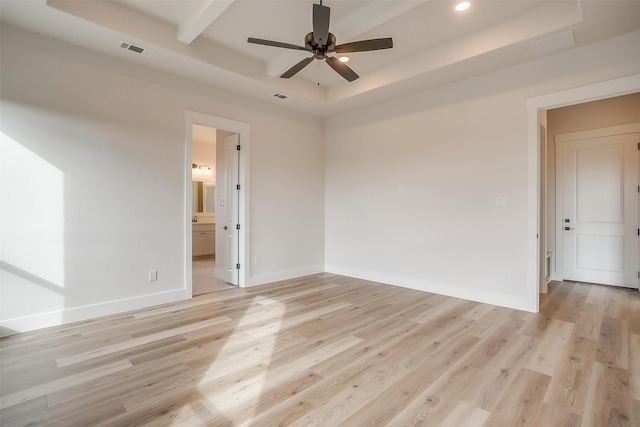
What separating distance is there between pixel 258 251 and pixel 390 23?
145 inches

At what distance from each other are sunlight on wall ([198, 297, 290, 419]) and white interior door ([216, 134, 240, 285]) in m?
1.68

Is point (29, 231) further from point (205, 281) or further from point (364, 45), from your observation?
point (364, 45)

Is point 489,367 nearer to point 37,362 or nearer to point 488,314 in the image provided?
point 488,314

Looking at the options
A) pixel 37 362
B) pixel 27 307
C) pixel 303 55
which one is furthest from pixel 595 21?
pixel 27 307

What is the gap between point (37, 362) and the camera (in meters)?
2.48

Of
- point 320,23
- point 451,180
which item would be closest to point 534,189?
point 451,180

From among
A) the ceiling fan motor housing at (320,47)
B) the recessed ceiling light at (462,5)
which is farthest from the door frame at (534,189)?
the ceiling fan motor housing at (320,47)

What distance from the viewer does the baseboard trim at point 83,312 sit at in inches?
119

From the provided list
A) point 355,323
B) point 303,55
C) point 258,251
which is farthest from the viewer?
point 258,251

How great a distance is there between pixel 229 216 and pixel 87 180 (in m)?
2.08

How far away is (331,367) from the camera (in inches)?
95.3

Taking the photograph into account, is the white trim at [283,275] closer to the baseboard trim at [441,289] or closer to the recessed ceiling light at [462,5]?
the baseboard trim at [441,289]

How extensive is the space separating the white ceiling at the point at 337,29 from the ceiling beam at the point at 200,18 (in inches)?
0.4

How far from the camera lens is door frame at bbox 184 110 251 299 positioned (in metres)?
4.23
